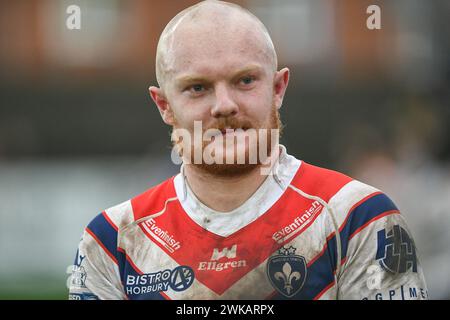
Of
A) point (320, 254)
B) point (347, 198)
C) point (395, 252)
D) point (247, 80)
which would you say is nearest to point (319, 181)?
point (347, 198)

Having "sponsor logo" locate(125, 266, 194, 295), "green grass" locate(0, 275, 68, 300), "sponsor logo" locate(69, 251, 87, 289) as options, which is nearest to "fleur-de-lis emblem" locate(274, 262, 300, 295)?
"sponsor logo" locate(125, 266, 194, 295)

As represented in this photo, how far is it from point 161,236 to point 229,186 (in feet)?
1.13

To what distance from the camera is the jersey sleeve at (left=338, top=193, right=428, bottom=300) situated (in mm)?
2846

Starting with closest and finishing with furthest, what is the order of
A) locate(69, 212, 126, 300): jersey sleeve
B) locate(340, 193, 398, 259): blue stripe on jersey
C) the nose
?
the nose < locate(340, 193, 398, 259): blue stripe on jersey < locate(69, 212, 126, 300): jersey sleeve

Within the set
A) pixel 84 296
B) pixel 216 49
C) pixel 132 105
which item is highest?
pixel 216 49

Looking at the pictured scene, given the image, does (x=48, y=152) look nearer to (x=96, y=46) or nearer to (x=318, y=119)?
(x=96, y=46)

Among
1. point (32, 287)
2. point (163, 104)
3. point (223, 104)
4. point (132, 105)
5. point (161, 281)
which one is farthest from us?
point (132, 105)

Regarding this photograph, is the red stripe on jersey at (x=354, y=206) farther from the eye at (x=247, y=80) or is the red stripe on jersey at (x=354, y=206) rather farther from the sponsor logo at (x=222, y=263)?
the eye at (x=247, y=80)

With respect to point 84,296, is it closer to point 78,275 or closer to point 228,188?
point 78,275

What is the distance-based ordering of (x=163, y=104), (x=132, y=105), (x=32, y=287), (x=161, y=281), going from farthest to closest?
(x=132, y=105) < (x=32, y=287) < (x=163, y=104) < (x=161, y=281)

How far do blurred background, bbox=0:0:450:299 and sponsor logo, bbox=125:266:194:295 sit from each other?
536 cm

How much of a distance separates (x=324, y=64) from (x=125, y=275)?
376 inches

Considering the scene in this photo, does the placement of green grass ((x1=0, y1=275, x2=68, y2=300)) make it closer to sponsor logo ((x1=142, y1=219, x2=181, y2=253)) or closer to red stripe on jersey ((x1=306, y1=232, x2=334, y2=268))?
sponsor logo ((x1=142, y1=219, x2=181, y2=253))

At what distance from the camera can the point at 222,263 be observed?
9.77 ft
